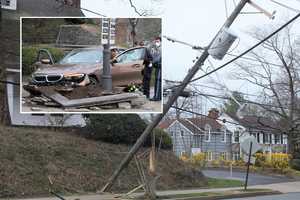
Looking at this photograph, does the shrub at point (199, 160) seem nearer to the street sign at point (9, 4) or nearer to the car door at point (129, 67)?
the street sign at point (9, 4)

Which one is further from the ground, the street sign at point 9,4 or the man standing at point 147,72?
the street sign at point 9,4

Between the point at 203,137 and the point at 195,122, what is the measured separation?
4.65 meters

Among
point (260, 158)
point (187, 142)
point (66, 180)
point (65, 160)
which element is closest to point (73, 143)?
point (65, 160)

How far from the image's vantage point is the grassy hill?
→ 21.3 metres

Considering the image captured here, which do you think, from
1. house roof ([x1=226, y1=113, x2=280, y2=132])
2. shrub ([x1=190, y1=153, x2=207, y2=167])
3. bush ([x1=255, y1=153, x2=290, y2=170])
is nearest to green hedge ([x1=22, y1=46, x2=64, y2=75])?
house roof ([x1=226, y1=113, x2=280, y2=132])

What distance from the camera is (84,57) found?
23.4 meters

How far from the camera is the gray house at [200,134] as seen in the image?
265 feet

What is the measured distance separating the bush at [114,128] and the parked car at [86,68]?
4.91 metres

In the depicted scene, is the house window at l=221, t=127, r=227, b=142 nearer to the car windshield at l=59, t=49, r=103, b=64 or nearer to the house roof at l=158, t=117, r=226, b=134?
the house roof at l=158, t=117, r=226, b=134

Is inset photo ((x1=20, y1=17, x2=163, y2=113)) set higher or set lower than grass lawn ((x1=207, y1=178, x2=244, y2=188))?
higher

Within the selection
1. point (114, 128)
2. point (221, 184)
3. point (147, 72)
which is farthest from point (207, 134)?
point (147, 72)

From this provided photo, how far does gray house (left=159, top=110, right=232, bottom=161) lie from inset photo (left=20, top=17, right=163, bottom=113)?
5556 centimetres

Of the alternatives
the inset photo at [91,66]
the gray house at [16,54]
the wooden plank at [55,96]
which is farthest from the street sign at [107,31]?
the gray house at [16,54]

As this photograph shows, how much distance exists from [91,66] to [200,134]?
59478 millimetres
